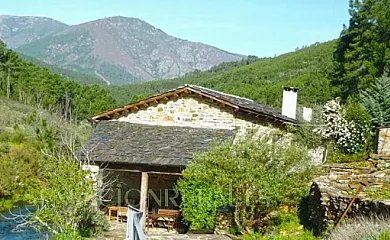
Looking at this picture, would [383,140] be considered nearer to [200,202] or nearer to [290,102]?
[200,202]

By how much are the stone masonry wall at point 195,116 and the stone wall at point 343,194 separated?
572cm

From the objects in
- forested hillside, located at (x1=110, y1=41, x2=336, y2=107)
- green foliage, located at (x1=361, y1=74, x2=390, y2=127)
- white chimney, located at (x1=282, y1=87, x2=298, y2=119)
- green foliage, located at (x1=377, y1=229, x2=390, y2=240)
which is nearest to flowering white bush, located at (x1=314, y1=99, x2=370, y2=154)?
green foliage, located at (x1=361, y1=74, x2=390, y2=127)

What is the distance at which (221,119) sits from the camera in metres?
20.4

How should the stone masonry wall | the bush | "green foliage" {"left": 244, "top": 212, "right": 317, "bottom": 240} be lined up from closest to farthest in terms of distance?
"green foliage" {"left": 244, "top": 212, "right": 317, "bottom": 240} < the bush < the stone masonry wall

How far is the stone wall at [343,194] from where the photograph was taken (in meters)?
10.8

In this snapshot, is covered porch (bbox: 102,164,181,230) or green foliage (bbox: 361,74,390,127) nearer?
covered porch (bbox: 102,164,181,230)

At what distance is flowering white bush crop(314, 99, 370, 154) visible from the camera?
23.5 meters

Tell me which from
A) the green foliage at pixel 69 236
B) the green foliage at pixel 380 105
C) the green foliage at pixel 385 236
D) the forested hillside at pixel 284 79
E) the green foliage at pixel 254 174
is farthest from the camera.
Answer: the forested hillside at pixel 284 79

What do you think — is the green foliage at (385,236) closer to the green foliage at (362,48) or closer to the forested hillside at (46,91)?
the green foliage at (362,48)

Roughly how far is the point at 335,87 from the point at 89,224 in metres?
38.0

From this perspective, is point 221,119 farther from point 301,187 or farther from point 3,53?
point 3,53

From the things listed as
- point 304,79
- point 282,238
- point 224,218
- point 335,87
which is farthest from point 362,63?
point 282,238

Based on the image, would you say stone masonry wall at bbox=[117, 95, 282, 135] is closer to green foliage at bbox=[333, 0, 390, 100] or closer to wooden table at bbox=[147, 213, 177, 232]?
wooden table at bbox=[147, 213, 177, 232]

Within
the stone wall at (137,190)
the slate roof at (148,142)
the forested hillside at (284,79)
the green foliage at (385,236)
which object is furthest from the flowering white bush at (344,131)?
the forested hillside at (284,79)
